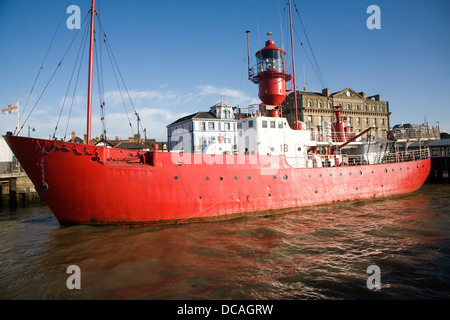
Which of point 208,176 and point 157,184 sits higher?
point 208,176

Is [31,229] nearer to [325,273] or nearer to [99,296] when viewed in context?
[99,296]

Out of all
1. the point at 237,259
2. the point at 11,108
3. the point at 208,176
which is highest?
the point at 11,108

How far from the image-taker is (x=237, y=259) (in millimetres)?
7117

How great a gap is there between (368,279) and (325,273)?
935mm

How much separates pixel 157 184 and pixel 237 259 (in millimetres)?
4762

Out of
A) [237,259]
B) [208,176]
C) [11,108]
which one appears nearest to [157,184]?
[208,176]

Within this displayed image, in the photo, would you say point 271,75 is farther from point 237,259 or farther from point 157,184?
point 237,259

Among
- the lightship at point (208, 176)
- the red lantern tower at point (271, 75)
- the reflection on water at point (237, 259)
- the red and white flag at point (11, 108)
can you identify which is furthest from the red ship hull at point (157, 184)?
the red and white flag at point (11, 108)

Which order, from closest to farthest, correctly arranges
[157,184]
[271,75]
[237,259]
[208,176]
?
[237,259], [157,184], [208,176], [271,75]

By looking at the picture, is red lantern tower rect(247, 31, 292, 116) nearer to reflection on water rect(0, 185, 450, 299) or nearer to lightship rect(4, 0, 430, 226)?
lightship rect(4, 0, 430, 226)

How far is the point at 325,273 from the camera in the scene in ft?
20.1

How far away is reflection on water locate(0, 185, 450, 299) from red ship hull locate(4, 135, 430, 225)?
0.69m

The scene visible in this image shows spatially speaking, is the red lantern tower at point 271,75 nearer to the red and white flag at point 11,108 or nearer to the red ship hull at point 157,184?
the red ship hull at point 157,184
